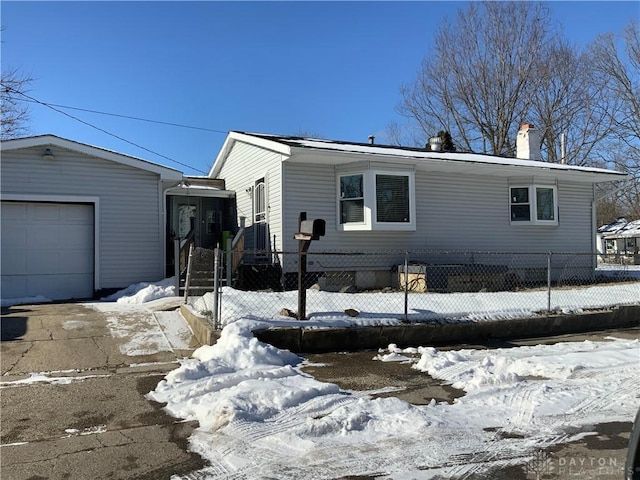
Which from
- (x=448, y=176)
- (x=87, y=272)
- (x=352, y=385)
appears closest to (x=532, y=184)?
(x=448, y=176)

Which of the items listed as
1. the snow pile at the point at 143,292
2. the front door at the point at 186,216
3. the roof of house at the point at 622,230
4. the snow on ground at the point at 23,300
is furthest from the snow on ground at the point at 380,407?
the roof of house at the point at 622,230

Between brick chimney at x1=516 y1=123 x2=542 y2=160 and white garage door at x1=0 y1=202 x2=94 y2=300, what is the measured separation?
15.3 metres

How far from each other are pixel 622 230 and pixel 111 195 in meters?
33.5

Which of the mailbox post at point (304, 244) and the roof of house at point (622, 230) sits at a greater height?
the roof of house at point (622, 230)

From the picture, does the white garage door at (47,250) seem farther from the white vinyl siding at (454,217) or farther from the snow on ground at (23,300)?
the white vinyl siding at (454,217)

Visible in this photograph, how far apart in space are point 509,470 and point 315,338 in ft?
12.6

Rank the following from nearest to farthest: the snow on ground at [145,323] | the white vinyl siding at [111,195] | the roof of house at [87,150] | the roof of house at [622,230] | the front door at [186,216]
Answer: the snow on ground at [145,323]
the roof of house at [87,150]
the white vinyl siding at [111,195]
the front door at [186,216]
the roof of house at [622,230]

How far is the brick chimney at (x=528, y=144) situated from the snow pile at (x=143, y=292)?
14.2 metres

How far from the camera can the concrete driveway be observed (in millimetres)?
3459

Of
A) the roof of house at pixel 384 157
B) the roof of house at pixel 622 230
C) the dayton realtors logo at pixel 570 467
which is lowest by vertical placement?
the dayton realtors logo at pixel 570 467

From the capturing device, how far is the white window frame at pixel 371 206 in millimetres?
12031

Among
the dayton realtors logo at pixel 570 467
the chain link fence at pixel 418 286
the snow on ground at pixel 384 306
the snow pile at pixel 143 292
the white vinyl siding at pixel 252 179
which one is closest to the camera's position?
the dayton realtors logo at pixel 570 467

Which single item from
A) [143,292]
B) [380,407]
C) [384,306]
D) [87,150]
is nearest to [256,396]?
[380,407]

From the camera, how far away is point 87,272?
11703 mm
